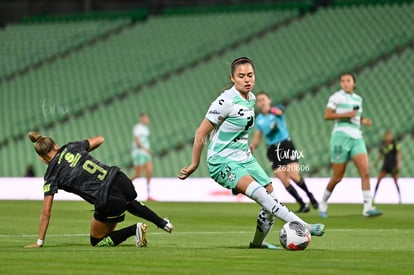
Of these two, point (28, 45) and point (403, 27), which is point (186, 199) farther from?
point (28, 45)

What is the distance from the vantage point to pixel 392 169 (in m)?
25.1

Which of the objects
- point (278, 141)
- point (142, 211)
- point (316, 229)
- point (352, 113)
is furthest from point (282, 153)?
point (316, 229)

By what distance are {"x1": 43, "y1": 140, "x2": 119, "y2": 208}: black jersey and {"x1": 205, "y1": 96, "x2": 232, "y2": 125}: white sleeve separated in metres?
1.44

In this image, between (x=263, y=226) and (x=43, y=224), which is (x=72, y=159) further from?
(x=263, y=226)

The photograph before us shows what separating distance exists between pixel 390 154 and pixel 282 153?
595 cm

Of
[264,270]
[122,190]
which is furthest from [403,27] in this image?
[264,270]

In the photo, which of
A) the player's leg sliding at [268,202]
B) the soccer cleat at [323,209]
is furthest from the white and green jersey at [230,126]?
the soccer cleat at [323,209]

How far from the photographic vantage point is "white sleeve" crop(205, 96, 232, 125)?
37.2 feet

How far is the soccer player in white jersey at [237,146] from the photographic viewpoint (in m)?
11.2

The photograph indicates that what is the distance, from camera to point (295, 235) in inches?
438

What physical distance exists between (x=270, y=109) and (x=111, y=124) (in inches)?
591

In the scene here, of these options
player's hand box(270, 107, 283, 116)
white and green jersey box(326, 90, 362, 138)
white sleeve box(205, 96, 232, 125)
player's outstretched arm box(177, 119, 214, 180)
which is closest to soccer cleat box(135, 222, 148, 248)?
player's outstretched arm box(177, 119, 214, 180)

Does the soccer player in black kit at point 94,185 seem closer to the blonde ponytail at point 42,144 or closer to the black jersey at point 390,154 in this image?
the blonde ponytail at point 42,144

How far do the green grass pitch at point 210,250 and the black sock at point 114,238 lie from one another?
0.13 meters
